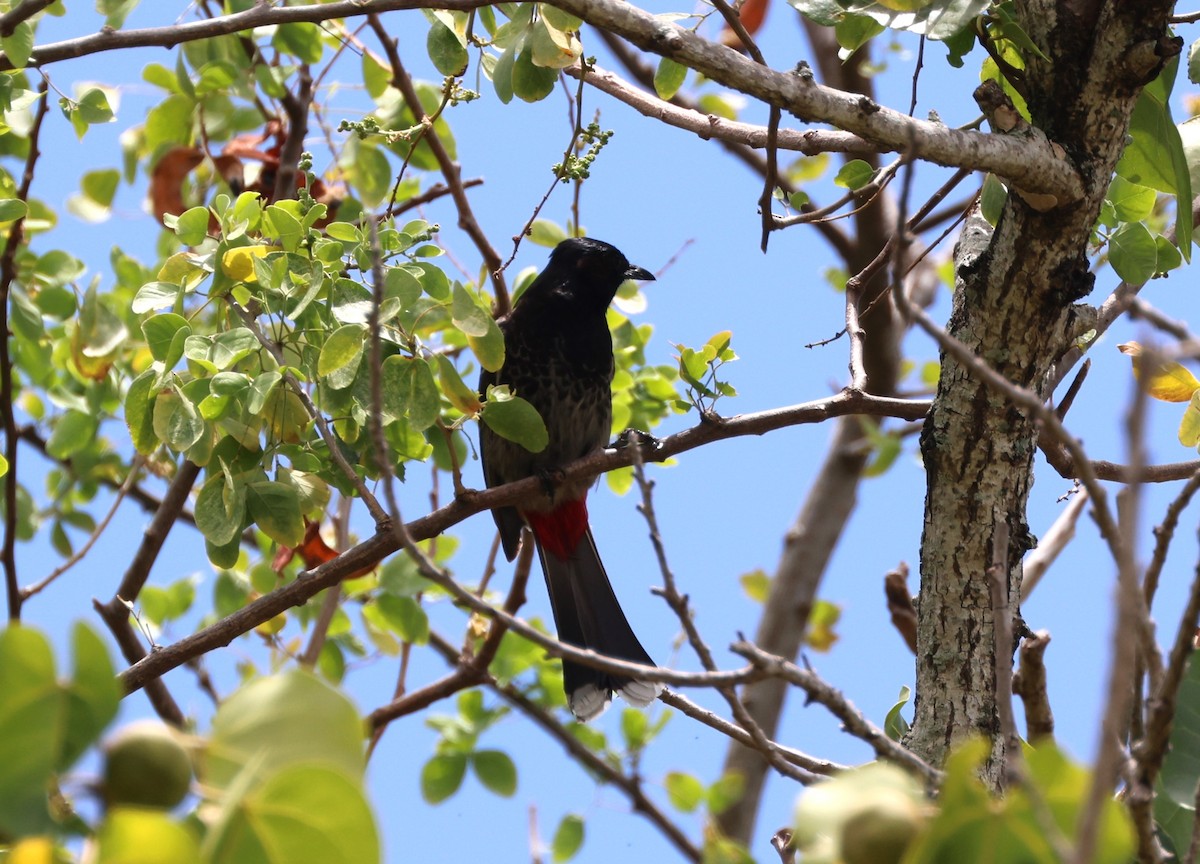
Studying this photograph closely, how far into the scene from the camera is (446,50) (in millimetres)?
3031

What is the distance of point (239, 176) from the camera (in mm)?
4547

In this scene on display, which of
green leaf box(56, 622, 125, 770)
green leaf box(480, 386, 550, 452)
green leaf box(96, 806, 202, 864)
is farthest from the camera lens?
green leaf box(480, 386, 550, 452)

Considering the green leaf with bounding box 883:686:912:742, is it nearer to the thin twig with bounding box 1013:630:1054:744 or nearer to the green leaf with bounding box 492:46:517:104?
the thin twig with bounding box 1013:630:1054:744

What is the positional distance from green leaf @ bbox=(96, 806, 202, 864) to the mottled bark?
5.25 feet

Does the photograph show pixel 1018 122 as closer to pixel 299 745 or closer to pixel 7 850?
pixel 299 745

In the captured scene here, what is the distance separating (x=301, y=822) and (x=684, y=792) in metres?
1.83

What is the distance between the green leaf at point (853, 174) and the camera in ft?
9.18

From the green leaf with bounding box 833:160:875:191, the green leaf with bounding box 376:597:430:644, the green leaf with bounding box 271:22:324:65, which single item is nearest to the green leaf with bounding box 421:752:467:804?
the green leaf with bounding box 376:597:430:644

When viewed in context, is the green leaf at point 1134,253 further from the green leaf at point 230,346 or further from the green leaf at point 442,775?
the green leaf at point 442,775

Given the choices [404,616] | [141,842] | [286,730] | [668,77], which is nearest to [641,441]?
[404,616]

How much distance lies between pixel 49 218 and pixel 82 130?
1.17 m

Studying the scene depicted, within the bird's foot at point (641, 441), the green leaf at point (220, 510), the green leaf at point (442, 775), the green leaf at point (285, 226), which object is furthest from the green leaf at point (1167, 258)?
the green leaf at point (442, 775)

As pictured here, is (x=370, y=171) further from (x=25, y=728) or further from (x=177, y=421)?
(x=25, y=728)

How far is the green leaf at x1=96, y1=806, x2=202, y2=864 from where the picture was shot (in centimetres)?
92
